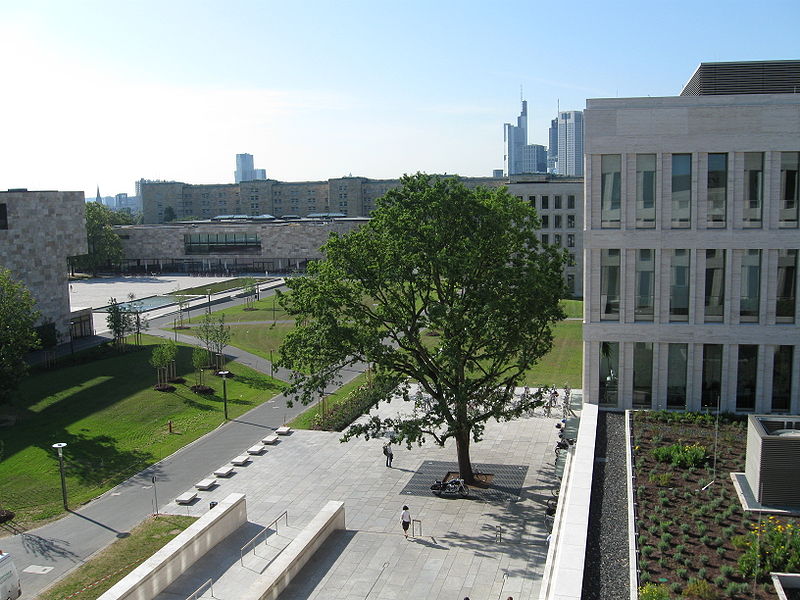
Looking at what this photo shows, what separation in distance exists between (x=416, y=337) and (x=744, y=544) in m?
15.7

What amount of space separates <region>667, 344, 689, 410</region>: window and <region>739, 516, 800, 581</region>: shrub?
532 inches

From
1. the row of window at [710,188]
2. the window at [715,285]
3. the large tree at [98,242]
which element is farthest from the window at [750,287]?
the large tree at [98,242]

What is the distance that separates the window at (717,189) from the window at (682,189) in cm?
80

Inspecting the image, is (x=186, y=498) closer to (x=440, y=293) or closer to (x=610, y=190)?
(x=440, y=293)

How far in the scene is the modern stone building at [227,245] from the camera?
129000 millimetres

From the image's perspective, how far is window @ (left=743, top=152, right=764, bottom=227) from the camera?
1256 inches

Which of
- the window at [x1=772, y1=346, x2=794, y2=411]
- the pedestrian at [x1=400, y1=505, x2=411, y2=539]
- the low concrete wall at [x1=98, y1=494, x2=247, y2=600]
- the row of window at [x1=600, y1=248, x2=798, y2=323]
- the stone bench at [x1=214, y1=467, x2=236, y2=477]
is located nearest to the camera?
the low concrete wall at [x1=98, y1=494, x2=247, y2=600]

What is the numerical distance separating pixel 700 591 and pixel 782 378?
61.4 ft

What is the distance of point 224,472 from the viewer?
122 ft

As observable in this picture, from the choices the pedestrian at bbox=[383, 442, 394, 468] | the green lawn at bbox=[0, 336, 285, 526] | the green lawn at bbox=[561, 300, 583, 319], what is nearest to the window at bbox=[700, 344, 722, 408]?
the pedestrian at bbox=[383, 442, 394, 468]

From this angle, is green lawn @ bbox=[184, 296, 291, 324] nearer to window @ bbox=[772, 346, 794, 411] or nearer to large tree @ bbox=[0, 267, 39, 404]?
large tree @ bbox=[0, 267, 39, 404]

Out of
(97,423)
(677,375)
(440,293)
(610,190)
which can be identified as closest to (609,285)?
(610,190)

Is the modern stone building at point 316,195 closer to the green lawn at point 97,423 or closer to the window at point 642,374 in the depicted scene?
the green lawn at point 97,423

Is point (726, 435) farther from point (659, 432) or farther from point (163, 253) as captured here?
point (163, 253)
